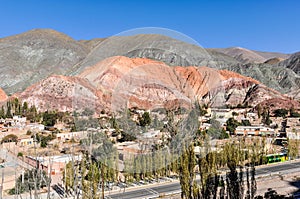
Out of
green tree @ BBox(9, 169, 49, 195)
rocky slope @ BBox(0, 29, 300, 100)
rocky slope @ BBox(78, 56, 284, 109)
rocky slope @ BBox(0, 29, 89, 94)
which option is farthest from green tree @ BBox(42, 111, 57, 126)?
rocky slope @ BBox(0, 29, 89, 94)

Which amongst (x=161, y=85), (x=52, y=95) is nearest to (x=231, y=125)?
(x=161, y=85)

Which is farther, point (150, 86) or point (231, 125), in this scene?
point (231, 125)

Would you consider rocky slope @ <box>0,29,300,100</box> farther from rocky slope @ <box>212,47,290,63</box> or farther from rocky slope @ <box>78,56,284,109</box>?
rocky slope @ <box>212,47,290,63</box>

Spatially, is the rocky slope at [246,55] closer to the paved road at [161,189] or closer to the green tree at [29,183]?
the paved road at [161,189]

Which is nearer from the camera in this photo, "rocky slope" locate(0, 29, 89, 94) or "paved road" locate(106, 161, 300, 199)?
"paved road" locate(106, 161, 300, 199)

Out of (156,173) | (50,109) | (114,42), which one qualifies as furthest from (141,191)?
(50,109)

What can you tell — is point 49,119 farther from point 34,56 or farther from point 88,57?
point 34,56

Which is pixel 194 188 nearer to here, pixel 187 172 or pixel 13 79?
pixel 187 172

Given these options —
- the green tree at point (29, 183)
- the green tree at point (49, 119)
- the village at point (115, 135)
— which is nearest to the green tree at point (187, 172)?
the village at point (115, 135)
